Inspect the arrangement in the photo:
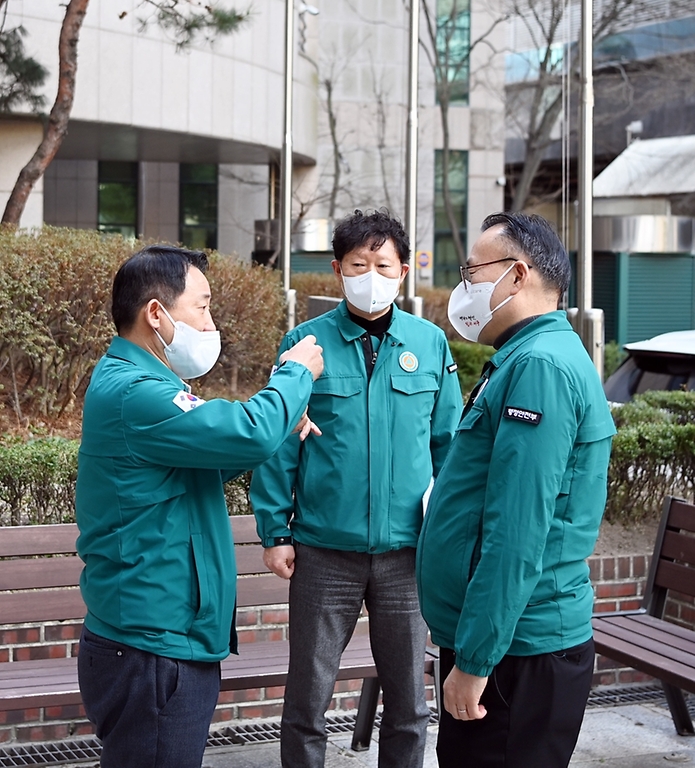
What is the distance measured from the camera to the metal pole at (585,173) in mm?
8398

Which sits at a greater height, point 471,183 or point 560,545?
point 471,183

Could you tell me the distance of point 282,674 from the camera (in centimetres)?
396

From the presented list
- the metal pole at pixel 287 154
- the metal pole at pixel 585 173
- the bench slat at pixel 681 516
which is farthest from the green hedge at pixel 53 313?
the bench slat at pixel 681 516

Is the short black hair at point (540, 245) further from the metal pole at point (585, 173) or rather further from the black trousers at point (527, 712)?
the metal pole at point (585, 173)

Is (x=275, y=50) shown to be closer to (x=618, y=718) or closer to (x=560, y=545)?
(x=618, y=718)

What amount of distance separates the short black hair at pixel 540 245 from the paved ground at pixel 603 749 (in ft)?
7.78

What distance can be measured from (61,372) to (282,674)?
498 centimetres

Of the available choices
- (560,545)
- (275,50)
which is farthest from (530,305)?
(275,50)

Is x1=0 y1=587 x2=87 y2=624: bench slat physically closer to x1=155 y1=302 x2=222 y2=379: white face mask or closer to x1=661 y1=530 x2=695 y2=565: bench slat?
x1=155 y1=302 x2=222 y2=379: white face mask

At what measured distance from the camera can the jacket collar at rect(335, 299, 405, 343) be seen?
372 cm

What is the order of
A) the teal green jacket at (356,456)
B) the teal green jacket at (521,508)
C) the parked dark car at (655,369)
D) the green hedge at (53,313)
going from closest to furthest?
the teal green jacket at (521,508) → the teal green jacket at (356,456) → the green hedge at (53,313) → the parked dark car at (655,369)

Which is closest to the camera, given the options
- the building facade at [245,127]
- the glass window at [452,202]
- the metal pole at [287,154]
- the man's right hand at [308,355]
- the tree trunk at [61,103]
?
the man's right hand at [308,355]

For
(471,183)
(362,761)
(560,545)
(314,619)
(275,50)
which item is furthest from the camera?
(471,183)

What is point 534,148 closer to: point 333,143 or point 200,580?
point 333,143
